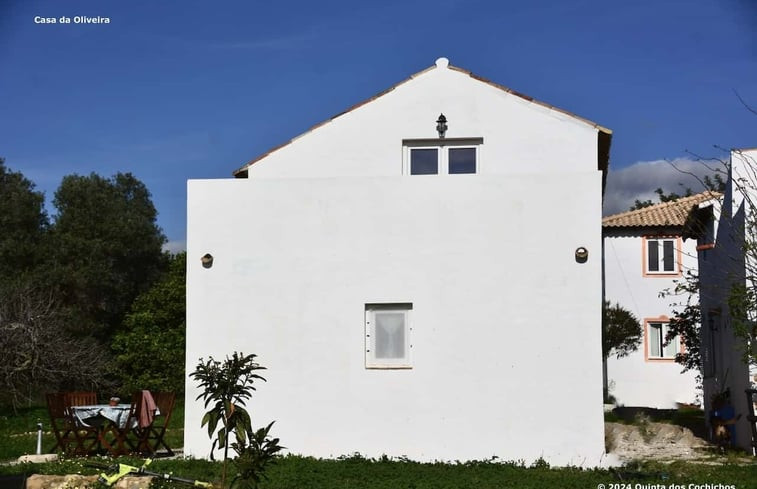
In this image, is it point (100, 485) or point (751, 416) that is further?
point (751, 416)

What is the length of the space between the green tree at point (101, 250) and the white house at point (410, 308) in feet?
62.7

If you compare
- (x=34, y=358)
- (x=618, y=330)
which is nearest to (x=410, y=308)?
(x=34, y=358)

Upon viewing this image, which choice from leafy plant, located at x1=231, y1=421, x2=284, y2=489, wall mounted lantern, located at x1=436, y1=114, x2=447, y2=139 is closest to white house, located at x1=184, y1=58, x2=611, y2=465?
wall mounted lantern, located at x1=436, y1=114, x2=447, y2=139

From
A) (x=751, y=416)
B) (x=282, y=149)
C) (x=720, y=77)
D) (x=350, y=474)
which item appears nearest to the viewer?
(x=350, y=474)

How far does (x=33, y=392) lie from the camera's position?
22625mm

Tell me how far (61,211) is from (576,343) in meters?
25.2

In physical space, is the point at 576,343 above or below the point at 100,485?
above

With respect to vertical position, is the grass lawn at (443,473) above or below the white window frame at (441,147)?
below

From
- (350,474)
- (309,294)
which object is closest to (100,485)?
(350,474)

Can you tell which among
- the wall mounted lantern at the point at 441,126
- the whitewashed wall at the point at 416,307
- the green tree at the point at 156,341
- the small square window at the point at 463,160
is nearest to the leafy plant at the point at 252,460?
the whitewashed wall at the point at 416,307

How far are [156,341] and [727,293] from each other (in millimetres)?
18241

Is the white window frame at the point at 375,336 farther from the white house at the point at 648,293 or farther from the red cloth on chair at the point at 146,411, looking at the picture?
the white house at the point at 648,293

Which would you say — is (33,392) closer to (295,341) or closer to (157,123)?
(157,123)

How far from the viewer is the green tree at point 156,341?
26.9 metres
